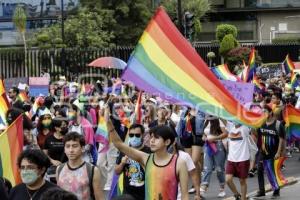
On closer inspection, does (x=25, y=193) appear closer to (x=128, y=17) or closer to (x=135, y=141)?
(x=135, y=141)

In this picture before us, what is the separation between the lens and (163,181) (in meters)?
6.36

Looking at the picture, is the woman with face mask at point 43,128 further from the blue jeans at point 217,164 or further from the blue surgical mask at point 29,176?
the blue surgical mask at point 29,176

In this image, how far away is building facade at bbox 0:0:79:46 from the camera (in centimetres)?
5969

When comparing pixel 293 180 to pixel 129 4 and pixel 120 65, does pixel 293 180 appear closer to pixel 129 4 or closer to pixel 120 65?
pixel 120 65

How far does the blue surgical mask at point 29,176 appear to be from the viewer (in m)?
5.38

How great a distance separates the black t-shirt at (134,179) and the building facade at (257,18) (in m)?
50.6

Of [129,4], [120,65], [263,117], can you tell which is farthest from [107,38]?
[263,117]

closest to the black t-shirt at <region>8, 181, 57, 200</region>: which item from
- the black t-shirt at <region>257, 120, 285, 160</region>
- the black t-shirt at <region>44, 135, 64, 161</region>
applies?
the black t-shirt at <region>44, 135, 64, 161</region>

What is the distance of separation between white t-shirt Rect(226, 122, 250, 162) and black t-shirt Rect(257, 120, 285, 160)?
2.32 ft

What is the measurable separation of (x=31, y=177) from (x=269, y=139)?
255 inches

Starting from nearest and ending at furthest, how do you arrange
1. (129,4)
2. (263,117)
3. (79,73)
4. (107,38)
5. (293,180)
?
(263,117)
(293,180)
(79,73)
(107,38)
(129,4)

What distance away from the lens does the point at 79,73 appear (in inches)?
1153

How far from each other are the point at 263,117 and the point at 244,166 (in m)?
2.74

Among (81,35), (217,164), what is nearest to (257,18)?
(81,35)
